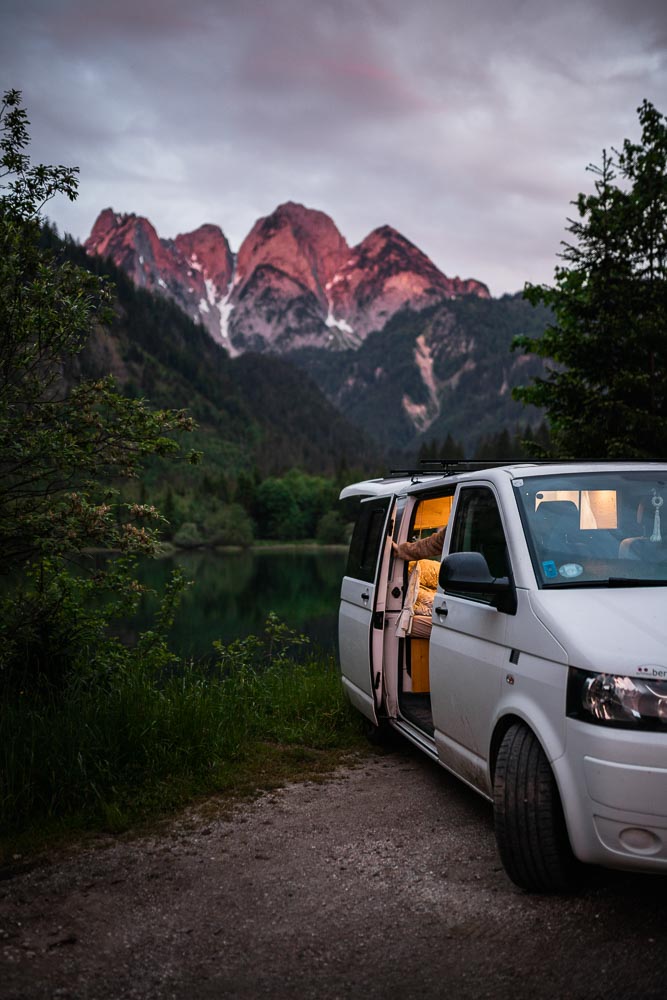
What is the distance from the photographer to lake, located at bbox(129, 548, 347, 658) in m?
39.8

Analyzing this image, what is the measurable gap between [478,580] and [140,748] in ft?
9.73

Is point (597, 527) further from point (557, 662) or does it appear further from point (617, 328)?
point (617, 328)

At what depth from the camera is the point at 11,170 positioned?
7.27 metres

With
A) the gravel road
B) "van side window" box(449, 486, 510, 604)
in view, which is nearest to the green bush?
"van side window" box(449, 486, 510, 604)

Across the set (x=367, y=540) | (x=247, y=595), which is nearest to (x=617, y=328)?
(x=367, y=540)

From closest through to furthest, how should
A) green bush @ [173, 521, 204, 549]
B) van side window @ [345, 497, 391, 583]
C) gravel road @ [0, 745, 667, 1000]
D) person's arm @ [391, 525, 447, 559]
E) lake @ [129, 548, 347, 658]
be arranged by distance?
gravel road @ [0, 745, 667, 1000]
person's arm @ [391, 525, 447, 559]
van side window @ [345, 497, 391, 583]
lake @ [129, 548, 347, 658]
green bush @ [173, 521, 204, 549]

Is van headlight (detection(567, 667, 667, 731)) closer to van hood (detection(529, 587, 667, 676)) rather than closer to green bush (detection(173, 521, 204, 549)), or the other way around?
van hood (detection(529, 587, 667, 676))

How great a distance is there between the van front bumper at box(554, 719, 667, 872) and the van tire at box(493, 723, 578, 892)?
0.25 meters

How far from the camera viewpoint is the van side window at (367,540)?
6766 mm

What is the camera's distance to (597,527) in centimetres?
442

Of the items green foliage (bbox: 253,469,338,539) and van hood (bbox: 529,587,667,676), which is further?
green foliage (bbox: 253,469,338,539)

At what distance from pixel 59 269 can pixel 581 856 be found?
6.35m

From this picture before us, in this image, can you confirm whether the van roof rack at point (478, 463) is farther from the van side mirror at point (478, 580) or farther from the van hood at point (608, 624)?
the van hood at point (608, 624)

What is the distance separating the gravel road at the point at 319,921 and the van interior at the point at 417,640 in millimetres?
1312
